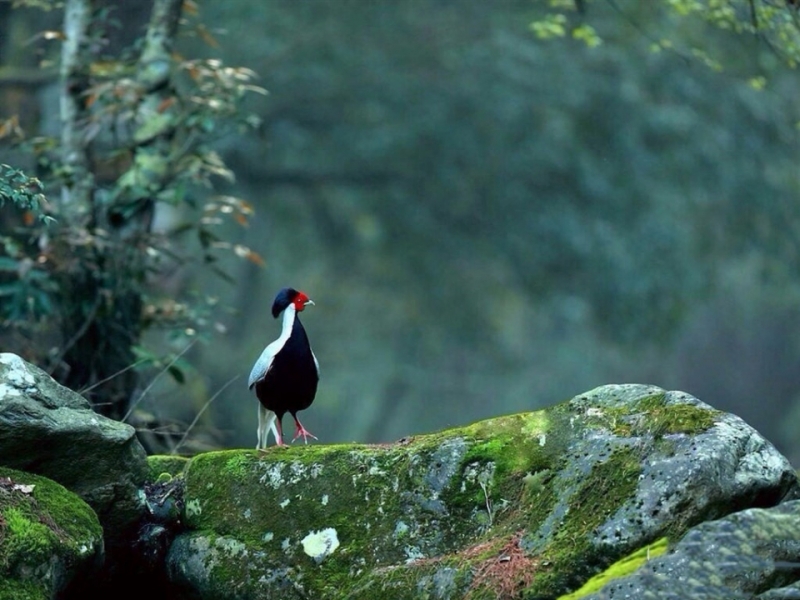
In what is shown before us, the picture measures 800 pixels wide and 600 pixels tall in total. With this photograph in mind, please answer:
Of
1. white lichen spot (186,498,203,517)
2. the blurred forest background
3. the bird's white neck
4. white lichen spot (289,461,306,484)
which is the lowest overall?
the blurred forest background

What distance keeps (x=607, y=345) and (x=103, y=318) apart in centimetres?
1335

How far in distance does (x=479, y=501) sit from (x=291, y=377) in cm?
127

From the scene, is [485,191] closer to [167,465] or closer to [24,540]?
[167,465]

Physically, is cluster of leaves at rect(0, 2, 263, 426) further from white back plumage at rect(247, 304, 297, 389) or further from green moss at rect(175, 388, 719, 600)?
green moss at rect(175, 388, 719, 600)

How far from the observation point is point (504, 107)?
69.2 feet

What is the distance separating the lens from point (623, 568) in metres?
4.59

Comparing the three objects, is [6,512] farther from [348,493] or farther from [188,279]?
[188,279]

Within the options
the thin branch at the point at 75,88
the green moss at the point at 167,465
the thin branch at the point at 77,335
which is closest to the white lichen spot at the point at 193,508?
the green moss at the point at 167,465

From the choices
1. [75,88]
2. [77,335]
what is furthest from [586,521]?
[75,88]

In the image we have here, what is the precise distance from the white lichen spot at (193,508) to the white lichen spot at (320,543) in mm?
529

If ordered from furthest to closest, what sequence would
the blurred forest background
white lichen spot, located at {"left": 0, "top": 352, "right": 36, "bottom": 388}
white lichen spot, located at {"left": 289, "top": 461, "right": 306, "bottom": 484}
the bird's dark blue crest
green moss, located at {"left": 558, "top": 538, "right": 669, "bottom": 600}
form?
the blurred forest background → the bird's dark blue crest → white lichen spot, located at {"left": 289, "top": 461, "right": 306, "bottom": 484} → white lichen spot, located at {"left": 0, "top": 352, "right": 36, "bottom": 388} → green moss, located at {"left": 558, "top": 538, "right": 669, "bottom": 600}

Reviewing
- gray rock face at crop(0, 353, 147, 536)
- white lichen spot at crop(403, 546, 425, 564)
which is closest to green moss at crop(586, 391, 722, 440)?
white lichen spot at crop(403, 546, 425, 564)

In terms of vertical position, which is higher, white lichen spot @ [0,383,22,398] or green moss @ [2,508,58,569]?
white lichen spot @ [0,383,22,398]

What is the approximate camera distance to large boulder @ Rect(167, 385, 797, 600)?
4.80 m
